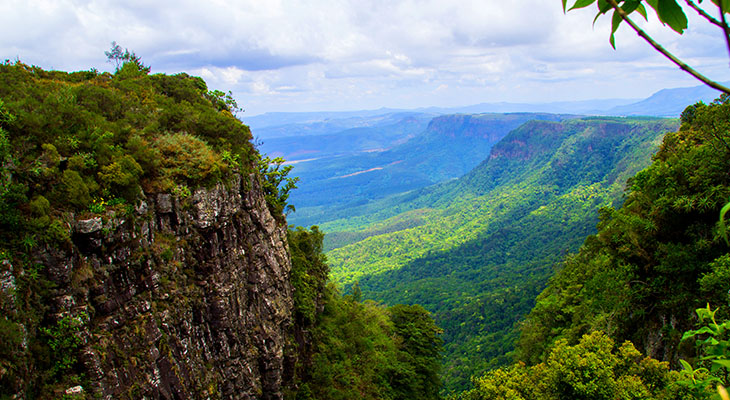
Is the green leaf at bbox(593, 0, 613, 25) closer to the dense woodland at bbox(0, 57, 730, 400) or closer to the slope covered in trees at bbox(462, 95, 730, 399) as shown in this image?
the dense woodland at bbox(0, 57, 730, 400)

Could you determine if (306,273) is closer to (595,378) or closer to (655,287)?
(595,378)

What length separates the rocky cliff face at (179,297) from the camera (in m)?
9.36

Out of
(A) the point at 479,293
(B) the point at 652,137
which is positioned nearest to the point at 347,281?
(A) the point at 479,293

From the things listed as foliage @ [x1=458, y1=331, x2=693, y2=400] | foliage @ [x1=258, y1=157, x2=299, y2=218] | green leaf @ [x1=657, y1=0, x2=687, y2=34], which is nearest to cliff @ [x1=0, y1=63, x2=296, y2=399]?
foliage @ [x1=258, y1=157, x2=299, y2=218]

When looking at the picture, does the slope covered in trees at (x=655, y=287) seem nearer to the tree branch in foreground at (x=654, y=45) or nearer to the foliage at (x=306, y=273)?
the foliage at (x=306, y=273)

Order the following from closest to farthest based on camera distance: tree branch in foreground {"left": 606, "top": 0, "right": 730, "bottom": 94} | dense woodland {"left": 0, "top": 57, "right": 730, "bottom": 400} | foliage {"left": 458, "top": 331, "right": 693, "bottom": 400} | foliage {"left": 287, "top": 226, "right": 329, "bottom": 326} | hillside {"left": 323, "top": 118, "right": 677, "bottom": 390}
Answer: tree branch in foreground {"left": 606, "top": 0, "right": 730, "bottom": 94} < dense woodland {"left": 0, "top": 57, "right": 730, "bottom": 400} < foliage {"left": 458, "top": 331, "right": 693, "bottom": 400} < foliage {"left": 287, "top": 226, "right": 329, "bottom": 326} < hillside {"left": 323, "top": 118, "right": 677, "bottom": 390}

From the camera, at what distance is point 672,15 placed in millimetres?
1562

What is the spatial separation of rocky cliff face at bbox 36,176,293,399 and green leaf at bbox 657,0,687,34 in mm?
10943

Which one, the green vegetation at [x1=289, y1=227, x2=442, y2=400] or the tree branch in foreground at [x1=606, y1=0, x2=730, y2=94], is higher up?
the tree branch in foreground at [x1=606, y1=0, x2=730, y2=94]

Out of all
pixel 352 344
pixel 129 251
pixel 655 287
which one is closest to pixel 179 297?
pixel 129 251

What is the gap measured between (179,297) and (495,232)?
92.8 meters

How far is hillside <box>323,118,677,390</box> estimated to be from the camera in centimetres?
5219

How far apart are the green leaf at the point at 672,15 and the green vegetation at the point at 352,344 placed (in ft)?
60.8

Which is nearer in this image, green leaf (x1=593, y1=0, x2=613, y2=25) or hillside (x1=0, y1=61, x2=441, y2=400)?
green leaf (x1=593, y1=0, x2=613, y2=25)
